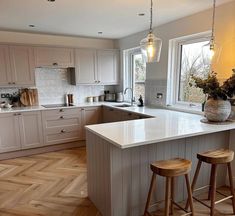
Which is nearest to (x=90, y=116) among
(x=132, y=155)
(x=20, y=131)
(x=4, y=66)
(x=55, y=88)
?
(x=55, y=88)

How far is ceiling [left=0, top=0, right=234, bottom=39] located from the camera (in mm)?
2500

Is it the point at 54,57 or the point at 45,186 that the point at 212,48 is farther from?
the point at 54,57

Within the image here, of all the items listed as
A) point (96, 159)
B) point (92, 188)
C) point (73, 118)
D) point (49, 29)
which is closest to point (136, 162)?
point (96, 159)

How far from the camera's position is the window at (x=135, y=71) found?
4.38 m

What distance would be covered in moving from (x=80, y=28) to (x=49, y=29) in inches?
23.1

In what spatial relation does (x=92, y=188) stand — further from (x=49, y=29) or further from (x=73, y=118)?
(x=49, y=29)

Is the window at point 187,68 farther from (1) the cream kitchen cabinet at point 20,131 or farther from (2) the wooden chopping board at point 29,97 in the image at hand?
(2) the wooden chopping board at point 29,97

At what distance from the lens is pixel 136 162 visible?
2016 mm

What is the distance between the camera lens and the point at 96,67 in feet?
14.9

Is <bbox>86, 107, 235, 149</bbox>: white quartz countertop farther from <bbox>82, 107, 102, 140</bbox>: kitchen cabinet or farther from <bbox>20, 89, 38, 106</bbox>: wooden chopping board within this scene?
<bbox>20, 89, 38, 106</bbox>: wooden chopping board

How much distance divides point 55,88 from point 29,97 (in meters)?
0.59

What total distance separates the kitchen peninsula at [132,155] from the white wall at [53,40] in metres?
2.78

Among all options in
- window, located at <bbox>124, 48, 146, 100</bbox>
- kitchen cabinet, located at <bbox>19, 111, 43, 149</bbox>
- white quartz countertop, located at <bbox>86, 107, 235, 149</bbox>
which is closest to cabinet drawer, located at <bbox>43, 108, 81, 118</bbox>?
kitchen cabinet, located at <bbox>19, 111, 43, 149</bbox>

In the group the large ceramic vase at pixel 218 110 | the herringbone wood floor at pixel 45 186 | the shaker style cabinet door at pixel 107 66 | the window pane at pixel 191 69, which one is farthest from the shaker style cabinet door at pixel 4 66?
the large ceramic vase at pixel 218 110
